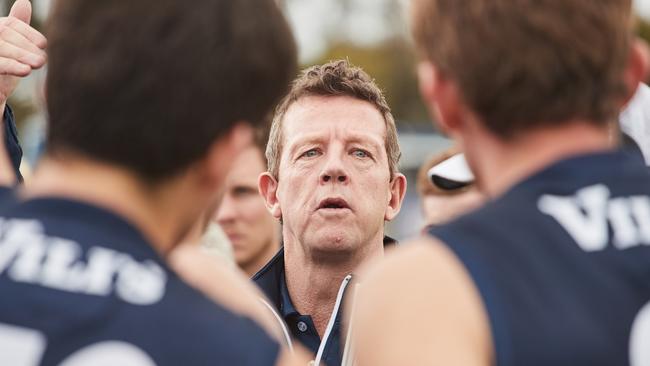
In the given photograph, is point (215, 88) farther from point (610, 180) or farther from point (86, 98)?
point (610, 180)

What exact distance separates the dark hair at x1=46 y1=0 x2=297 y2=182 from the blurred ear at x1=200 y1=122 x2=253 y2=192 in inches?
0.9

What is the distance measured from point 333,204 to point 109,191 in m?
2.46

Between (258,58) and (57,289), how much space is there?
21.4 inches

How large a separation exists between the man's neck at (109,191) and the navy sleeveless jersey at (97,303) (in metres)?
0.02

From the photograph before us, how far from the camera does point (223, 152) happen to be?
2.14 m

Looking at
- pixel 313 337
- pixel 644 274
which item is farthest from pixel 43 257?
pixel 313 337

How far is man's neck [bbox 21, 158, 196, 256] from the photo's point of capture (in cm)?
206

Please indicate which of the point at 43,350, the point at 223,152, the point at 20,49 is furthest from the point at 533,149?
the point at 20,49

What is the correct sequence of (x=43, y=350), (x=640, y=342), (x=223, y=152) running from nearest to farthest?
(x=43, y=350)
(x=640, y=342)
(x=223, y=152)

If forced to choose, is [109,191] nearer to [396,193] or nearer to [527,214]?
[527,214]

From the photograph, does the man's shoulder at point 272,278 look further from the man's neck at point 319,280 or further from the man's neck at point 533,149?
the man's neck at point 533,149

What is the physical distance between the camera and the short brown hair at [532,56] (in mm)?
2123

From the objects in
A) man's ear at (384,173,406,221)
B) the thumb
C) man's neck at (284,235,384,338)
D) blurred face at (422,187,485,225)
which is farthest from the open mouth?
blurred face at (422,187,485,225)

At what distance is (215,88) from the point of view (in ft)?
6.81
